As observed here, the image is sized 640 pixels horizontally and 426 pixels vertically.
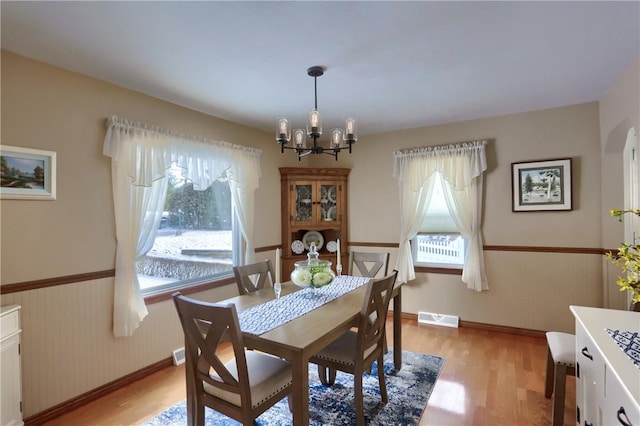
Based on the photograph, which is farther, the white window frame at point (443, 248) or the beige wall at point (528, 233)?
the white window frame at point (443, 248)

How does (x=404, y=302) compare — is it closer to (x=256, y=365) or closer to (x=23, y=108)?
(x=256, y=365)

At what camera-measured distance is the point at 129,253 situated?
260 cm

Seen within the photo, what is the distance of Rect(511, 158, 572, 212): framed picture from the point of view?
331 cm

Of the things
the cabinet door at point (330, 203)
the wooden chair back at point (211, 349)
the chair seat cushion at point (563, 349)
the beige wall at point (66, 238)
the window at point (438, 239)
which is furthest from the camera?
the cabinet door at point (330, 203)

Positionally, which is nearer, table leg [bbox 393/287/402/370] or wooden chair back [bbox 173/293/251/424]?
wooden chair back [bbox 173/293/251/424]

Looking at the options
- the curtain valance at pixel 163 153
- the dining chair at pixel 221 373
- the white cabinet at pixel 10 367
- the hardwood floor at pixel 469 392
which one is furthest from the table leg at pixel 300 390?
the curtain valance at pixel 163 153

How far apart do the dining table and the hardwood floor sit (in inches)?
37.4

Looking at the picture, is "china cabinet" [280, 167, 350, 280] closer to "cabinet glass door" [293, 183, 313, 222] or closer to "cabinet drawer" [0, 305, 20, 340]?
"cabinet glass door" [293, 183, 313, 222]

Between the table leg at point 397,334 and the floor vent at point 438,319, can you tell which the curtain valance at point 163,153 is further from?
the floor vent at point 438,319

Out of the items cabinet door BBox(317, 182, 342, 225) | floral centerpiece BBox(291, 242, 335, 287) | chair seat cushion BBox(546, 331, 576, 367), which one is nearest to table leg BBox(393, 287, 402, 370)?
floral centerpiece BBox(291, 242, 335, 287)

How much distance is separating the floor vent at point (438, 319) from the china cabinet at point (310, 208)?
119 cm

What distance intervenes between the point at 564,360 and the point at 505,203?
2.01m

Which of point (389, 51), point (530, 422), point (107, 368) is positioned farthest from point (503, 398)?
point (107, 368)

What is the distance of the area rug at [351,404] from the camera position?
2150mm
